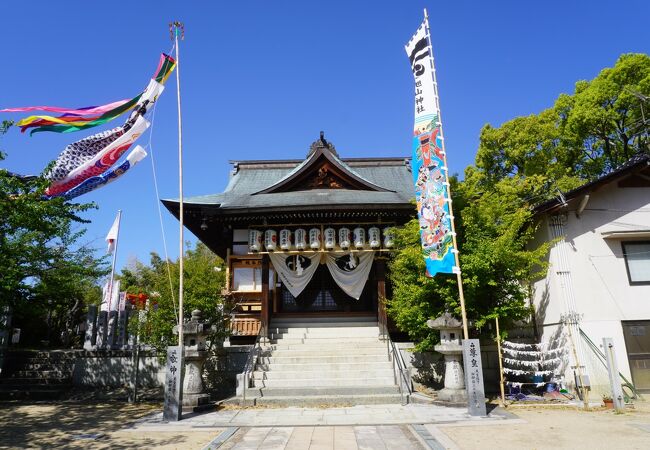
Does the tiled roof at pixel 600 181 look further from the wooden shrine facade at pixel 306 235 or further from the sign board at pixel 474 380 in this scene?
the sign board at pixel 474 380

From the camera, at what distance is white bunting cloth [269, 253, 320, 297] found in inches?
628

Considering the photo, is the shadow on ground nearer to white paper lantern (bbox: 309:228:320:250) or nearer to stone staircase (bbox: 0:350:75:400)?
stone staircase (bbox: 0:350:75:400)

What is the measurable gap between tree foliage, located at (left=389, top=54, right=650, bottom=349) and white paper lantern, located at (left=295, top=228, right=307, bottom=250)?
359 centimetres

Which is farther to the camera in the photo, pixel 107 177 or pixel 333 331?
pixel 333 331

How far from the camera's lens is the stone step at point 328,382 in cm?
1244

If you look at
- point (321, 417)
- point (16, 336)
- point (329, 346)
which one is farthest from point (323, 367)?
point (16, 336)

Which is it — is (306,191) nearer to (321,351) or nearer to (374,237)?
(374,237)

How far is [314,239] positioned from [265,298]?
9.62 ft

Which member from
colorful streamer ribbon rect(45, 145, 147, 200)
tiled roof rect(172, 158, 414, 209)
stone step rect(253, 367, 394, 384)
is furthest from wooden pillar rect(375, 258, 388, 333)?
colorful streamer ribbon rect(45, 145, 147, 200)

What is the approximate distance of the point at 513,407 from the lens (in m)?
10.9

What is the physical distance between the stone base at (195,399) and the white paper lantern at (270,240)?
5.98 metres

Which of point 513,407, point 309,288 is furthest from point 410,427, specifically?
point 309,288

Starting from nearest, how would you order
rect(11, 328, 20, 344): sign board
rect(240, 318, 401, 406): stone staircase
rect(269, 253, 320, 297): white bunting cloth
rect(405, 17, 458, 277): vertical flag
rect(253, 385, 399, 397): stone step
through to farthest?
1. rect(405, 17, 458, 277): vertical flag
2. rect(240, 318, 401, 406): stone staircase
3. rect(253, 385, 399, 397): stone step
4. rect(269, 253, 320, 297): white bunting cloth
5. rect(11, 328, 20, 344): sign board

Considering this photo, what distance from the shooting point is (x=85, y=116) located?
11633mm
